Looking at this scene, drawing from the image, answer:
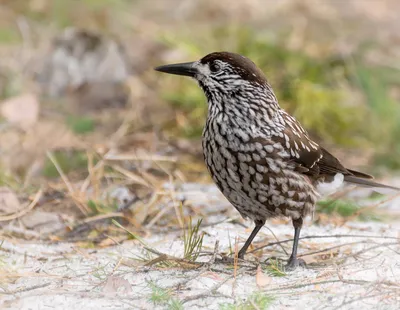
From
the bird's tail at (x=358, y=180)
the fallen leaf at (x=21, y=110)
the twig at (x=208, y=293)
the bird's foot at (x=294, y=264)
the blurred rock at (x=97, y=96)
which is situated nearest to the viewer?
the twig at (x=208, y=293)

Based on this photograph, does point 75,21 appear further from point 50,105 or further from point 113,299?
point 113,299

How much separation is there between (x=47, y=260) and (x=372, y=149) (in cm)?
352

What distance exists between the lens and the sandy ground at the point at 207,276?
145 inches

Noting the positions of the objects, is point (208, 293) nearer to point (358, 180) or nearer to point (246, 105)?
point (246, 105)

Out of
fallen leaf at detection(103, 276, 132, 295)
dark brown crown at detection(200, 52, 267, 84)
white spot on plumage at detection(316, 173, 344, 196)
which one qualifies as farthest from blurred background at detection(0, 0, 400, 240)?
fallen leaf at detection(103, 276, 132, 295)

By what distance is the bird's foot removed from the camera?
4.29 m

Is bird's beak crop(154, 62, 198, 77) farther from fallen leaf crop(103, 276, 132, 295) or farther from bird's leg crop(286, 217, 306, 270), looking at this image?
fallen leaf crop(103, 276, 132, 295)

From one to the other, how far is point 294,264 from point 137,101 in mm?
3591

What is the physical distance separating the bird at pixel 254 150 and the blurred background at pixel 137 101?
74 centimetres

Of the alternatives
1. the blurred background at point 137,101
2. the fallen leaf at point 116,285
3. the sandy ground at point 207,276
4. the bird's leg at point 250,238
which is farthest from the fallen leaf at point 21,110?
the fallen leaf at point 116,285

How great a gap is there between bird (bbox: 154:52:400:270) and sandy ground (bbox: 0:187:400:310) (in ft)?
0.83

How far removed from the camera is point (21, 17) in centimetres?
945

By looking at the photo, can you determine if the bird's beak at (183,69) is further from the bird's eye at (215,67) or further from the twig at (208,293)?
the twig at (208,293)

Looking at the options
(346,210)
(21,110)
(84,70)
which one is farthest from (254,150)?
(84,70)
